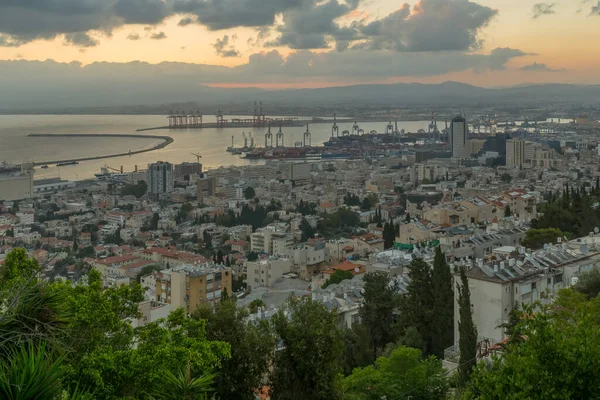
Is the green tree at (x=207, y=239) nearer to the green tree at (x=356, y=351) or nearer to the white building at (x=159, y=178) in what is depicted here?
the green tree at (x=356, y=351)

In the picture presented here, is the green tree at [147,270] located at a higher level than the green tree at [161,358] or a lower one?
lower

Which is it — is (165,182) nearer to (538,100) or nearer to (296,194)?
(296,194)

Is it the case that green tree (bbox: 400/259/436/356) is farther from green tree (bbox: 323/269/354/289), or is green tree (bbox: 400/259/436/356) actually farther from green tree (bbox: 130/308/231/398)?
green tree (bbox: 130/308/231/398)

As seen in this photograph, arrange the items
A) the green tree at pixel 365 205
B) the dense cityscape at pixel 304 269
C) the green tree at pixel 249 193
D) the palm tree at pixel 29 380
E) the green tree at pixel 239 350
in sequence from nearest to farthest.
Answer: the palm tree at pixel 29 380, the dense cityscape at pixel 304 269, the green tree at pixel 239 350, the green tree at pixel 365 205, the green tree at pixel 249 193

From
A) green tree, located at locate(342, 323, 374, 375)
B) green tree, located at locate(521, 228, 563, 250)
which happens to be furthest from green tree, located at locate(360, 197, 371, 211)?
green tree, located at locate(342, 323, 374, 375)

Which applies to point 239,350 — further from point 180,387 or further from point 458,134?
point 458,134

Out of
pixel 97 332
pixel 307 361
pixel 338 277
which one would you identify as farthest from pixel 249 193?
pixel 97 332

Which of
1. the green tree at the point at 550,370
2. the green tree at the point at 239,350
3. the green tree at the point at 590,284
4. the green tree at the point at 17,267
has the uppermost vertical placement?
the green tree at the point at 17,267

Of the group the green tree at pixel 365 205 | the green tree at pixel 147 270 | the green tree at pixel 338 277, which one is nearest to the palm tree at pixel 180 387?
the green tree at pixel 338 277
